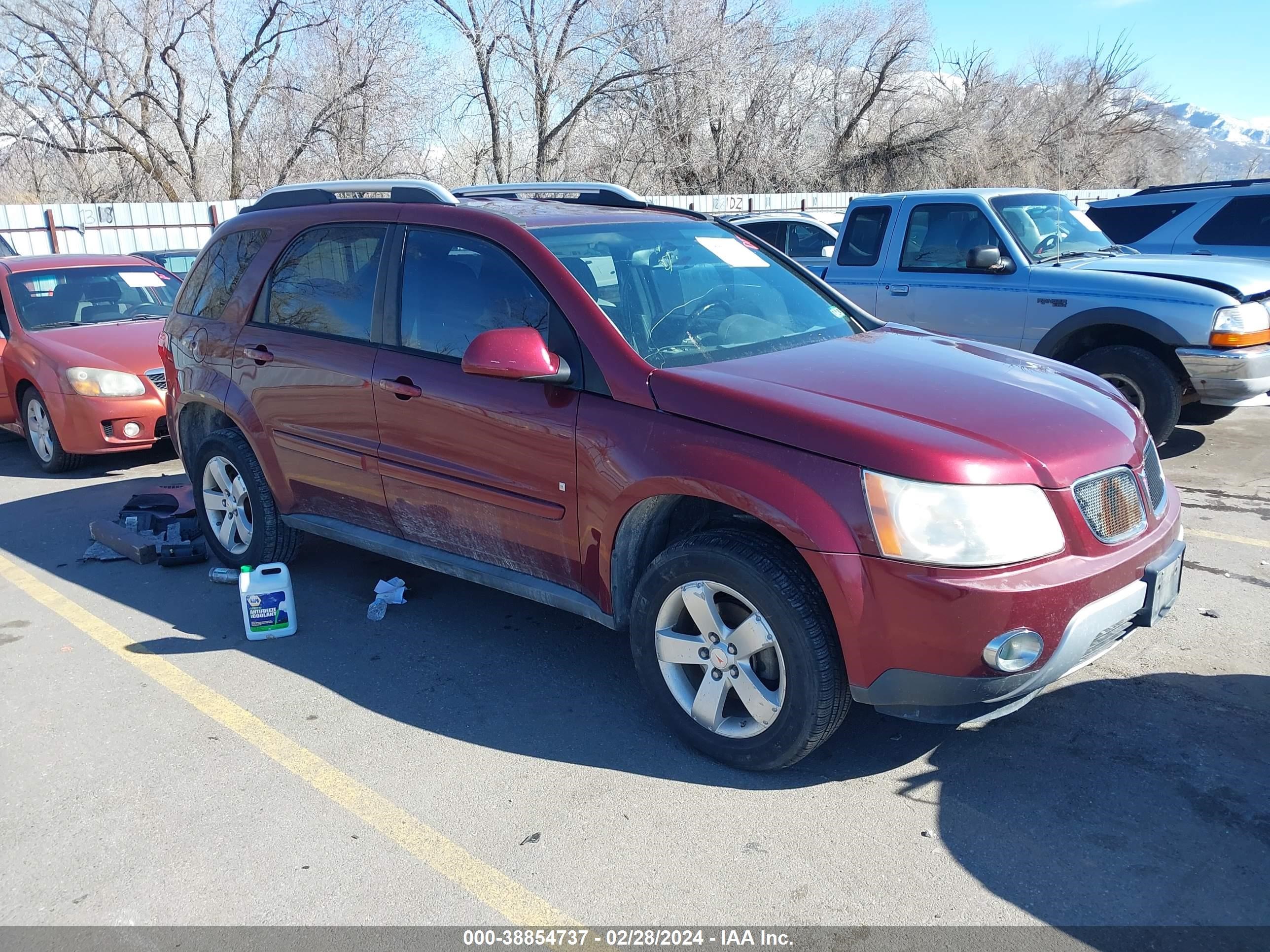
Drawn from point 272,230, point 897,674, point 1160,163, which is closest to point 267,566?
point 272,230

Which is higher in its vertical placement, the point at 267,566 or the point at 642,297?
the point at 642,297

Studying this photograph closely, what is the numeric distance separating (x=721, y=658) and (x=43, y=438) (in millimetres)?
6885

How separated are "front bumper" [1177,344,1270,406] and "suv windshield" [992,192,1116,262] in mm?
1426

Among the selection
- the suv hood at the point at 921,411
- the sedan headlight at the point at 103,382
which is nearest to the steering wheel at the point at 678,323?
the suv hood at the point at 921,411

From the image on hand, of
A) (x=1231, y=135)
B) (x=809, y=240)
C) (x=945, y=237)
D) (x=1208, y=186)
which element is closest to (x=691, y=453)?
(x=945, y=237)

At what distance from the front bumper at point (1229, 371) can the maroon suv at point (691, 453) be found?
3255mm

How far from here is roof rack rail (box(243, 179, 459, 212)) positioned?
14.6ft

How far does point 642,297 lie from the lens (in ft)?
13.3

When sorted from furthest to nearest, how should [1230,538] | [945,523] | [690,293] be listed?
[1230,538], [690,293], [945,523]

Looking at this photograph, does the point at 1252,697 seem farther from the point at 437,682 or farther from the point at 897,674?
the point at 437,682

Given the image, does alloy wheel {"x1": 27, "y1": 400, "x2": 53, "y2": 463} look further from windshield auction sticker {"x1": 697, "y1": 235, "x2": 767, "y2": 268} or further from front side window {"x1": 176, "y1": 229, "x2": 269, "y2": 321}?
windshield auction sticker {"x1": 697, "y1": 235, "x2": 767, "y2": 268}

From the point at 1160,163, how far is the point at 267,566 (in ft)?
145

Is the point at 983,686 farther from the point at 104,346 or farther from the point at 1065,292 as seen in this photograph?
the point at 104,346

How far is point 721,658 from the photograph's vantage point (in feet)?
11.3
